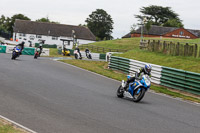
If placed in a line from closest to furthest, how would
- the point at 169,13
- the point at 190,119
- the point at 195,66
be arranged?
the point at 190,119
the point at 195,66
the point at 169,13

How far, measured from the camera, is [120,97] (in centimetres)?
1332

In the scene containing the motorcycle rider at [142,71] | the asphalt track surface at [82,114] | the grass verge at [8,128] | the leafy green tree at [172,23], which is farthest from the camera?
the leafy green tree at [172,23]

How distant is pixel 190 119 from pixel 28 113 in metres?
4.56

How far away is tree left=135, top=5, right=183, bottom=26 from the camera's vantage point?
366 feet

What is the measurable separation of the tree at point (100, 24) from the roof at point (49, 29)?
1607 cm

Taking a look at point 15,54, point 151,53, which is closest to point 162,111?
point 15,54

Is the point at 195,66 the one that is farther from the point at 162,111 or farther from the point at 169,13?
the point at 169,13

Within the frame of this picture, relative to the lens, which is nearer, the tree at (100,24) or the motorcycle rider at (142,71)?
the motorcycle rider at (142,71)

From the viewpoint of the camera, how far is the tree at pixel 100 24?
12031cm

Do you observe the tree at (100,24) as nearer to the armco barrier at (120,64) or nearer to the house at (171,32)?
the house at (171,32)

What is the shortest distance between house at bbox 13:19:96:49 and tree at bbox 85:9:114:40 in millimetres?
16622

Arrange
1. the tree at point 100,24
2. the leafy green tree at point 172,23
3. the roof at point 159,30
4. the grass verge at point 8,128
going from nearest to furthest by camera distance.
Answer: the grass verge at point 8,128
the roof at point 159,30
the leafy green tree at point 172,23
the tree at point 100,24

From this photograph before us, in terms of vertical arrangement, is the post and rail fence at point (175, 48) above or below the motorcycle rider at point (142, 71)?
above

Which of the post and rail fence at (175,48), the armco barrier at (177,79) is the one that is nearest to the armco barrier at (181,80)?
the armco barrier at (177,79)
